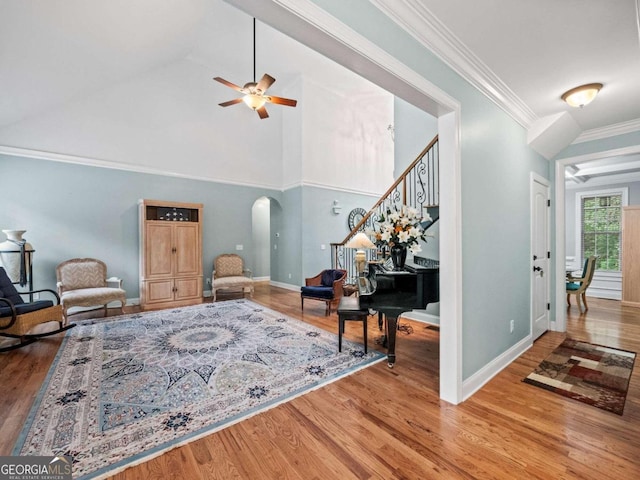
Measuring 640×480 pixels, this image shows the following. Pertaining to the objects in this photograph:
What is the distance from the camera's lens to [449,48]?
2.07 m

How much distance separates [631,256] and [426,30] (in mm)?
6687

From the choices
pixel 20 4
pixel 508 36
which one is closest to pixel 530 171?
pixel 508 36

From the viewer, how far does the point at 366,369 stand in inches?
107

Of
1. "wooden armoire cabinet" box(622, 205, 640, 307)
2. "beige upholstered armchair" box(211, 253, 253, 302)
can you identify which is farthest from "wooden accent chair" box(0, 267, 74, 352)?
"wooden armoire cabinet" box(622, 205, 640, 307)

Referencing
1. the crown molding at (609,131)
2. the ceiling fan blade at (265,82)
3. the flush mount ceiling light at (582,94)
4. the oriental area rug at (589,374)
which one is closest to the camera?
the oriental area rug at (589,374)

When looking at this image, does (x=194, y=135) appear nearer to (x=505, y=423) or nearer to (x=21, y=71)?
(x=21, y=71)

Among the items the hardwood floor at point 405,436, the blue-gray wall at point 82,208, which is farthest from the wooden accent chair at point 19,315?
the blue-gray wall at point 82,208

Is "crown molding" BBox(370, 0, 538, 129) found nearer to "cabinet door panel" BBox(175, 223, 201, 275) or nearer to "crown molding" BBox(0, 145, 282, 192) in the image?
"cabinet door panel" BBox(175, 223, 201, 275)

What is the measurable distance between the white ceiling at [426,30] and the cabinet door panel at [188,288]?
3.63 metres

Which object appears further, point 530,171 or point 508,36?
point 530,171

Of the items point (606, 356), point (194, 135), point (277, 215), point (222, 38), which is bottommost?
point (606, 356)

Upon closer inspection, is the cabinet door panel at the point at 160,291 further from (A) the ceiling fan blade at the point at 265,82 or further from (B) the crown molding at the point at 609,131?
(B) the crown molding at the point at 609,131

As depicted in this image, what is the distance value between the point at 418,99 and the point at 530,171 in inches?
93.1

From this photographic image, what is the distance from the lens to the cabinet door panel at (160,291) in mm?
5285
